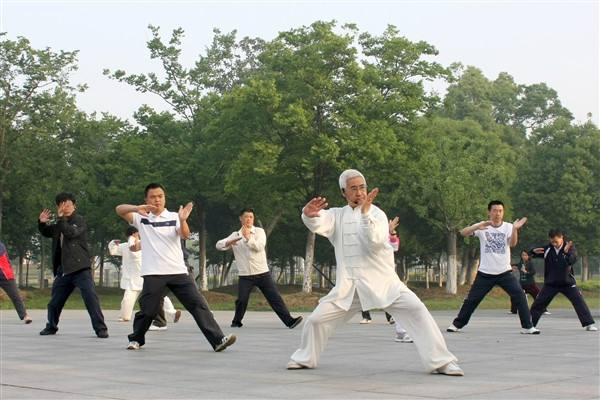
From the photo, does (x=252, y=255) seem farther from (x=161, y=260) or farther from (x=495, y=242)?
(x=161, y=260)

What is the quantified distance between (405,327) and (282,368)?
1.40 meters

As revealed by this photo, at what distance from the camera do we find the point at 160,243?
12.3 m

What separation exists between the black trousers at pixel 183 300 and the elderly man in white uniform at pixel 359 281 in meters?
2.33

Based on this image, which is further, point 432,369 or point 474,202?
point 474,202

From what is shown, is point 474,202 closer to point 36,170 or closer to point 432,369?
point 36,170

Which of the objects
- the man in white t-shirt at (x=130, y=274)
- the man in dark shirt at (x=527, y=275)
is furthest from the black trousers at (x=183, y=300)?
the man in dark shirt at (x=527, y=275)

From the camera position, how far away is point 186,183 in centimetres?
4762

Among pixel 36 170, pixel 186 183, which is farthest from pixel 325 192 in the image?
pixel 36 170

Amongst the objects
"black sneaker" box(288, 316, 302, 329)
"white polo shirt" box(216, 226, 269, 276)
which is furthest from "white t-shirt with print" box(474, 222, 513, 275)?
"white polo shirt" box(216, 226, 269, 276)

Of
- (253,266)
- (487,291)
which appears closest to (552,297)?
(487,291)

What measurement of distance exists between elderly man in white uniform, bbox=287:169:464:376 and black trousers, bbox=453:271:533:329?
20.2 feet

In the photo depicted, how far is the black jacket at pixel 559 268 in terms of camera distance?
17.0 m

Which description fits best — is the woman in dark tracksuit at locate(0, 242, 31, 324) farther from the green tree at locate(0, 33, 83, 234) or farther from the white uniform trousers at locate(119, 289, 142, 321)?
the green tree at locate(0, 33, 83, 234)

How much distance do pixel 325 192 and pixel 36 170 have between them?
13.8m
